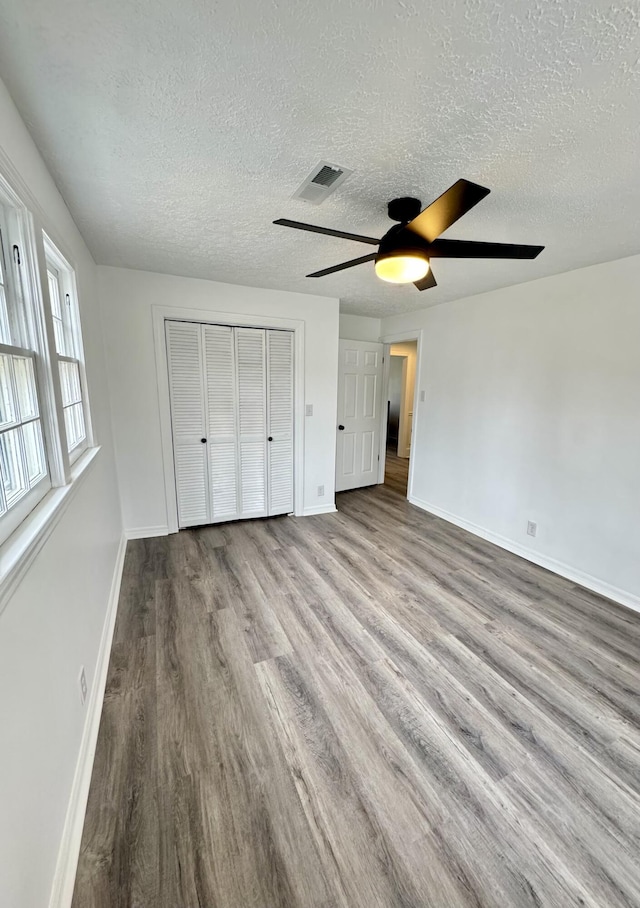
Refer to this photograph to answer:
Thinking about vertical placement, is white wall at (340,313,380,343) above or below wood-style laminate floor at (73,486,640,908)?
above

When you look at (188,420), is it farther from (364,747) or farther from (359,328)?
(364,747)

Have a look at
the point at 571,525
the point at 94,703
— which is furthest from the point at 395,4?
the point at 571,525

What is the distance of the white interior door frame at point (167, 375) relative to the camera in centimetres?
318

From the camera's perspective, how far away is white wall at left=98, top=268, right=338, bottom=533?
3.04 m

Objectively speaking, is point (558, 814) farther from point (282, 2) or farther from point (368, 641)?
point (282, 2)

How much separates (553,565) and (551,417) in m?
1.22

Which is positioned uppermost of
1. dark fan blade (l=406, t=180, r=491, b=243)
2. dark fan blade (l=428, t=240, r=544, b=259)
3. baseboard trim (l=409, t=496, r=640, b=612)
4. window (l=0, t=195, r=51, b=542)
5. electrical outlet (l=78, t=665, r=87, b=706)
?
dark fan blade (l=406, t=180, r=491, b=243)

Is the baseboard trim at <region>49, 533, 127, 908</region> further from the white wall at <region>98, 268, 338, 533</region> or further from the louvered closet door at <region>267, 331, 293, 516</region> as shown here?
the louvered closet door at <region>267, 331, 293, 516</region>

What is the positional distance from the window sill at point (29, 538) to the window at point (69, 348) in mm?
593

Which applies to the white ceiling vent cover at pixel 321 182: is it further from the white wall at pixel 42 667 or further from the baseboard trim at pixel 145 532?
the baseboard trim at pixel 145 532

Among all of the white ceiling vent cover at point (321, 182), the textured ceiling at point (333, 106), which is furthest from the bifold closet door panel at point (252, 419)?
the white ceiling vent cover at point (321, 182)

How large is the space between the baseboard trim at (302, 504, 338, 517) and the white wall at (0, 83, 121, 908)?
234 cm

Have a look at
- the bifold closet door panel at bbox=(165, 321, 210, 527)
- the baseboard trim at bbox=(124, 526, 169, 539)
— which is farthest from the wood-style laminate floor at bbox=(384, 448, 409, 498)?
the baseboard trim at bbox=(124, 526, 169, 539)

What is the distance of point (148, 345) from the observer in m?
3.15
